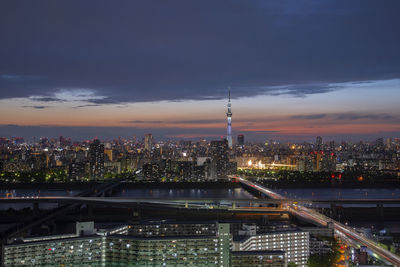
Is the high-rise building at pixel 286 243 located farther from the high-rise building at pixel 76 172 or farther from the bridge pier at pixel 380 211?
the high-rise building at pixel 76 172

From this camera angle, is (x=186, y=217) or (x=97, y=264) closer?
(x=97, y=264)

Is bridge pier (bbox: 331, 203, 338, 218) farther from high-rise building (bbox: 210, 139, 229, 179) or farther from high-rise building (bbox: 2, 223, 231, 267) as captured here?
high-rise building (bbox: 210, 139, 229, 179)

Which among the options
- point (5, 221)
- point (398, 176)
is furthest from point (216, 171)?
point (5, 221)

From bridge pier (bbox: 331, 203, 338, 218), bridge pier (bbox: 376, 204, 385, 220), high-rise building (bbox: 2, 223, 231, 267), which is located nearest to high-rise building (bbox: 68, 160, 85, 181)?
bridge pier (bbox: 331, 203, 338, 218)

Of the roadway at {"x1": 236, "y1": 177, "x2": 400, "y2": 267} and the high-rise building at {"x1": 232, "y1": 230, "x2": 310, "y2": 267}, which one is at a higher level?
the high-rise building at {"x1": 232, "y1": 230, "x2": 310, "y2": 267}

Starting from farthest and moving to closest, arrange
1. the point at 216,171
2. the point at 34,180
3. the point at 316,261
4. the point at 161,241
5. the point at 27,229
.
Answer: the point at 216,171
the point at 34,180
the point at 27,229
the point at 316,261
the point at 161,241

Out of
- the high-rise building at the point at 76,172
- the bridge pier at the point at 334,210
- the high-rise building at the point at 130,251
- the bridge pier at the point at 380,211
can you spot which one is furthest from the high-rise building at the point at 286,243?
the high-rise building at the point at 76,172

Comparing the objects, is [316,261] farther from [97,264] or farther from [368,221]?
[368,221]

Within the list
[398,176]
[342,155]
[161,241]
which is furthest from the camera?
[342,155]
